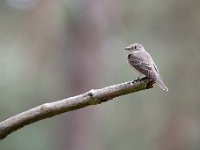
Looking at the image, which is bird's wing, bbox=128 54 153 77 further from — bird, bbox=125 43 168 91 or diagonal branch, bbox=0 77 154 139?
diagonal branch, bbox=0 77 154 139

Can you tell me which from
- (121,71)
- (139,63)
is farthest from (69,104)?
(121,71)

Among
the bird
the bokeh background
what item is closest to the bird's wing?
the bird

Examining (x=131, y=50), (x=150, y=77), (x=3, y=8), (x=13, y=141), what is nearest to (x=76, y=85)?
(x=13, y=141)

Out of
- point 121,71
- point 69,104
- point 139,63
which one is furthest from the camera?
point 121,71

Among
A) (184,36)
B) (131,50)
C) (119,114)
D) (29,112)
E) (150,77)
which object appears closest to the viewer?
(29,112)

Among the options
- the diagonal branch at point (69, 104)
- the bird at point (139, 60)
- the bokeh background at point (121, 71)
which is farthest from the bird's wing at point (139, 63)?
the bokeh background at point (121, 71)

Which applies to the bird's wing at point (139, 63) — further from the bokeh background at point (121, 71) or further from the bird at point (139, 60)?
the bokeh background at point (121, 71)

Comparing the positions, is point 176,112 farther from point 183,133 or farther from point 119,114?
point 119,114

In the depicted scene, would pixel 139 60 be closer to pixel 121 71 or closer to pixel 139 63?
pixel 139 63

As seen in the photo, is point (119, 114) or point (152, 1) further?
point (119, 114)
